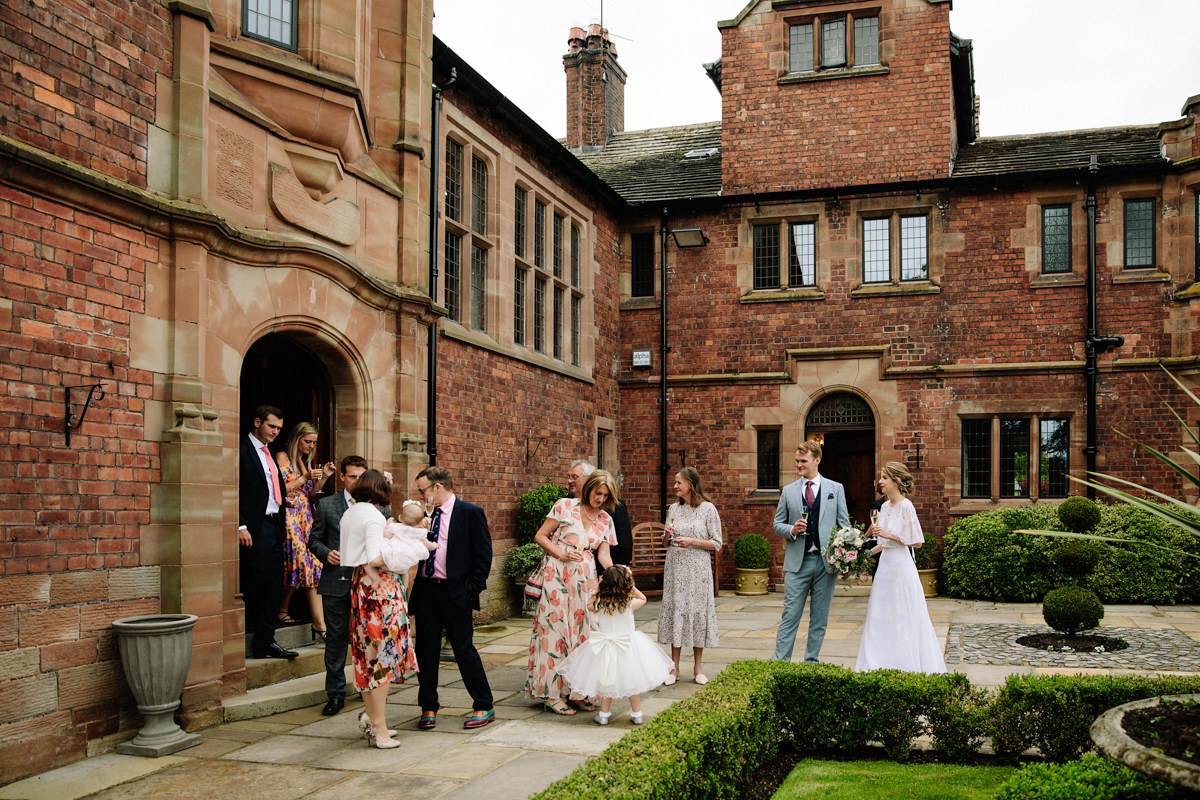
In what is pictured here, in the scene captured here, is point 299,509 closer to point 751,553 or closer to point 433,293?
point 433,293

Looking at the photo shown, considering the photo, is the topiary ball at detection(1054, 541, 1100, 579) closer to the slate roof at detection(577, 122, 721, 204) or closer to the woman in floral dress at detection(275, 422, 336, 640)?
the woman in floral dress at detection(275, 422, 336, 640)

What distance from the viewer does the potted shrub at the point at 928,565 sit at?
15.3 meters

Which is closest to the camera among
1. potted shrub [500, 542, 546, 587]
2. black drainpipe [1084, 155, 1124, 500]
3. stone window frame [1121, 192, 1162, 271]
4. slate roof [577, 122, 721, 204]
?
potted shrub [500, 542, 546, 587]

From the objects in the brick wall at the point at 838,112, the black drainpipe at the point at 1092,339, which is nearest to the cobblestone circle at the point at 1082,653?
the black drainpipe at the point at 1092,339

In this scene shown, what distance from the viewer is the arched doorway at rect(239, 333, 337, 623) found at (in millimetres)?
9586

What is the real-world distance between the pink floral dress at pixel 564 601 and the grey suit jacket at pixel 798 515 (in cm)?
181

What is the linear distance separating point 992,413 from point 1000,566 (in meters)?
2.86

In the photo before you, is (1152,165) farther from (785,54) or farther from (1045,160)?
(785,54)

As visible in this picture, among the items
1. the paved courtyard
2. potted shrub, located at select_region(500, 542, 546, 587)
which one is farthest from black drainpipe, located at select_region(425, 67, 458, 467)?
the paved courtyard

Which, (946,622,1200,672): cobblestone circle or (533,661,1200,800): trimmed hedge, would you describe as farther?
(946,622,1200,672): cobblestone circle

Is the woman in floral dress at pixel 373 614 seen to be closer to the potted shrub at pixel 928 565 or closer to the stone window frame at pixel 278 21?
the stone window frame at pixel 278 21

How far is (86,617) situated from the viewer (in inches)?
Result: 248

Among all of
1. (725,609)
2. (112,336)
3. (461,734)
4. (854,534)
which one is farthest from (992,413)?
(112,336)

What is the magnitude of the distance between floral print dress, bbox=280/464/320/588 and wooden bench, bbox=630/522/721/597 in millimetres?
7777
